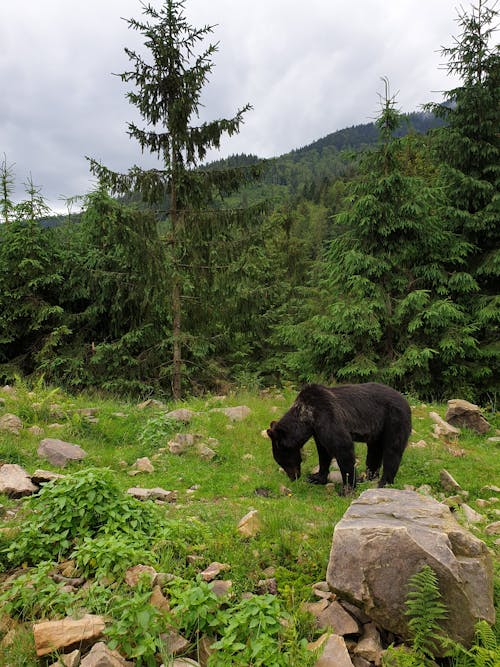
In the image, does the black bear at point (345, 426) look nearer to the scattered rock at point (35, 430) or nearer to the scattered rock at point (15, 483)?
the scattered rock at point (15, 483)

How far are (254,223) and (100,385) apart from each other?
7.99m

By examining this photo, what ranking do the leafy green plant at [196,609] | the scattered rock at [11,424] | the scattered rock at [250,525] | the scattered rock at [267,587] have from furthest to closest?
the scattered rock at [11,424] < the scattered rock at [250,525] < the scattered rock at [267,587] < the leafy green plant at [196,609]

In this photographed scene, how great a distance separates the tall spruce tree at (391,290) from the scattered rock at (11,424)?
8.75 meters

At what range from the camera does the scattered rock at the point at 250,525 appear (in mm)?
4266

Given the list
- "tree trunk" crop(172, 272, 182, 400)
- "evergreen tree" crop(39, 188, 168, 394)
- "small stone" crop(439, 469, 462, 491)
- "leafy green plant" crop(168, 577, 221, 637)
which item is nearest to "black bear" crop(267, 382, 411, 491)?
"small stone" crop(439, 469, 462, 491)

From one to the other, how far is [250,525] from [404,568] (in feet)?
5.98

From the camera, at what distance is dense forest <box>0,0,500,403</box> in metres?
A: 13.0

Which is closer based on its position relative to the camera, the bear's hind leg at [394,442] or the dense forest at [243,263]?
the bear's hind leg at [394,442]

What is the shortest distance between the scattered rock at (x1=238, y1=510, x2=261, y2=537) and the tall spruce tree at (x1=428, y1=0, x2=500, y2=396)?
11176 mm

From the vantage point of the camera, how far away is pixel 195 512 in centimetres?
503

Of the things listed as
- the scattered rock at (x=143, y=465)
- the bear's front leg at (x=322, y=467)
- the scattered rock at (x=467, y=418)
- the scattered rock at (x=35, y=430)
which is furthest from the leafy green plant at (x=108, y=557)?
the scattered rock at (x=467, y=418)

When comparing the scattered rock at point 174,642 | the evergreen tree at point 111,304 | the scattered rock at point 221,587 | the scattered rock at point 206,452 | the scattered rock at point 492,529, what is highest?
the evergreen tree at point 111,304

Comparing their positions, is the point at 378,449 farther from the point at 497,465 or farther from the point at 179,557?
the point at 179,557

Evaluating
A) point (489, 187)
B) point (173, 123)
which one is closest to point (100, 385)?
point (173, 123)
